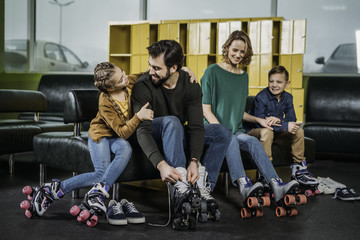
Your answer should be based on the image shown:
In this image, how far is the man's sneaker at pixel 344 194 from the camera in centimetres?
251

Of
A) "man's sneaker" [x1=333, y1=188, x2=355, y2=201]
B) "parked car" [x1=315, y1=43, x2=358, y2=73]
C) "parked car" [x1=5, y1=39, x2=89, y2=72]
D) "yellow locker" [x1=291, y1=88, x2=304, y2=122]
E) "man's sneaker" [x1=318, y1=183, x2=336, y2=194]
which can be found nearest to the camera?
"man's sneaker" [x1=333, y1=188, x2=355, y2=201]

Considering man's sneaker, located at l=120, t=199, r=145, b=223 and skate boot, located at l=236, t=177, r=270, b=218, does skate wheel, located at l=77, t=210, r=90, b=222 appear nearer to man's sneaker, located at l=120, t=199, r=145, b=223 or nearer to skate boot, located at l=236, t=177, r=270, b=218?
man's sneaker, located at l=120, t=199, r=145, b=223

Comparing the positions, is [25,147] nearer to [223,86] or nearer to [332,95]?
[223,86]

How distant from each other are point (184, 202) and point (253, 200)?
1.43ft

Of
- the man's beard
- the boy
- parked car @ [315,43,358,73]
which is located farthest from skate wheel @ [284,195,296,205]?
parked car @ [315,43,358,73]

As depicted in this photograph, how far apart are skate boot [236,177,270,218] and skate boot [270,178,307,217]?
0.24ft

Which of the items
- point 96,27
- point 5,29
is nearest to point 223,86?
point 96,27

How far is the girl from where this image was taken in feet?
6.40

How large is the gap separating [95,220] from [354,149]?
290 centimetres

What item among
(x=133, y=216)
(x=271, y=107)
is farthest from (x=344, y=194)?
(x=133, y=216)

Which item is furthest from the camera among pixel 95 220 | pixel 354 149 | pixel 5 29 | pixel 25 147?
pixel 5 29

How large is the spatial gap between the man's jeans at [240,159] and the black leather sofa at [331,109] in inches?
76.2

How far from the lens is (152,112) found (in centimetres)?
198

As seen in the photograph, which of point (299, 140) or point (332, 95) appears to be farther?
point (332, 95)
